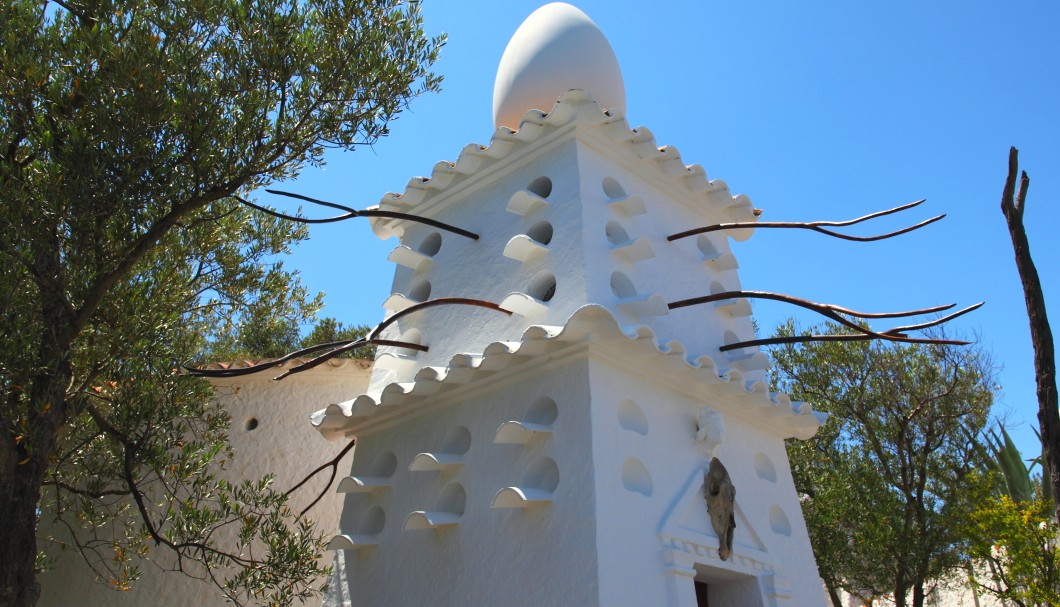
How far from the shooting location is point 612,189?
8.55 metres

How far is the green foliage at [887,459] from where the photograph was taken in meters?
12.8

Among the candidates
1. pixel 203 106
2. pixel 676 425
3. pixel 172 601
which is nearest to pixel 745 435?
pixel 676 425

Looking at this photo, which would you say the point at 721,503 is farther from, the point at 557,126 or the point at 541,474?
the point at 557,126

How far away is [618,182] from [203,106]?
3831 millimetres

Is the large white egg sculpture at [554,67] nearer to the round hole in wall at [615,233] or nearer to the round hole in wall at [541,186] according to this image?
the round hole in wall at [541,186]

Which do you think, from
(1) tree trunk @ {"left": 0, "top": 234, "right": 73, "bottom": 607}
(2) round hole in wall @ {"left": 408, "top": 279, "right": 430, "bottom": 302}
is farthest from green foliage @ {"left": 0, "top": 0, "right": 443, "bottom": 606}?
(2) round hole in wall @ {"left": 408, "top": 279, "right": 430, "bottom": 302}

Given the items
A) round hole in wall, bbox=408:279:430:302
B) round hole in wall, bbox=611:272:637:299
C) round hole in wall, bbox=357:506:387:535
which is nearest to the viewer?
round hole in wall, bbox=611:272:637:299

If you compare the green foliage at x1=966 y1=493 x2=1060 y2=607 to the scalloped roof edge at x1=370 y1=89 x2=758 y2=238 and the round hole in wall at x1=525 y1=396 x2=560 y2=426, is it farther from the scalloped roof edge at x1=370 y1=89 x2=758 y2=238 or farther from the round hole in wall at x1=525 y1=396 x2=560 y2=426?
the round hole in wall at x1=525 y1=396 x2=560 y2=426

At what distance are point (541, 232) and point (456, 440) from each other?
2.12m

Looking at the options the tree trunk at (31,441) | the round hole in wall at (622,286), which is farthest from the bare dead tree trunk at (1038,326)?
the tree trunk at (31,441)

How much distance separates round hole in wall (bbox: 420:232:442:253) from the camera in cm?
939

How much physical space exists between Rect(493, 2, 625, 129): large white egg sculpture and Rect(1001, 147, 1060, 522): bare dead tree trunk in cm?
417

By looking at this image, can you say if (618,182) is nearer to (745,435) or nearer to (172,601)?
(745,435)

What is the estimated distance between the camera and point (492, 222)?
877cm
